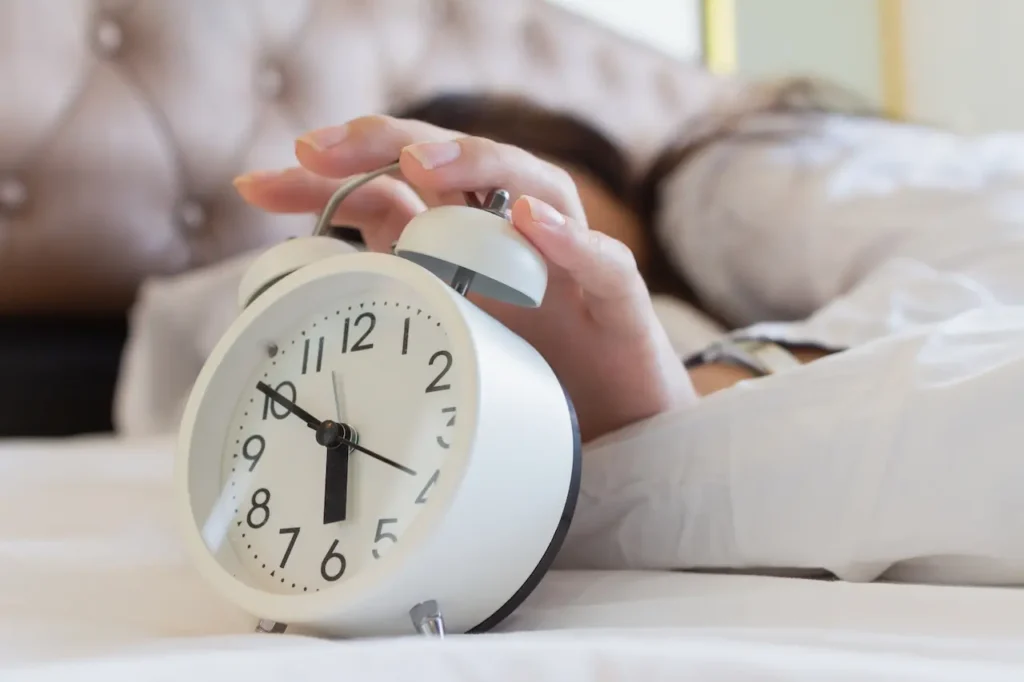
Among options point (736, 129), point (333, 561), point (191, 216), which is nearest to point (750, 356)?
point (333, 561)

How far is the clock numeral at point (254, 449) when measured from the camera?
1.48 feet

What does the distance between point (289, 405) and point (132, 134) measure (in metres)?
0.97

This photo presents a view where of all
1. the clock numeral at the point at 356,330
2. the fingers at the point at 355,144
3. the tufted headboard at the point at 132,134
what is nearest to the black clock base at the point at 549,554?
the clock numeral at the point at 356,330

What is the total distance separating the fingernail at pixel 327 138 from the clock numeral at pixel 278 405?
5.5 inches

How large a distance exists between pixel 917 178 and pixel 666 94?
0.91 metres

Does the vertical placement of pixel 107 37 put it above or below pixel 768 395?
above

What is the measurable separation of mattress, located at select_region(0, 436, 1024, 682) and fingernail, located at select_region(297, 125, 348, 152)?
27 cm

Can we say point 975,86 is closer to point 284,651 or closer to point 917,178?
point 917,178

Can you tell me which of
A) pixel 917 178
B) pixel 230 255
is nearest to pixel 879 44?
pixel 917 178

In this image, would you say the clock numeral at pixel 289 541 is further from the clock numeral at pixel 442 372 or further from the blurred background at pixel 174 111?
→ the blurred background at pixel 174 111

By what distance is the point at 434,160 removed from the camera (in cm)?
46

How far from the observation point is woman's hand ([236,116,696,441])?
18.6 inches

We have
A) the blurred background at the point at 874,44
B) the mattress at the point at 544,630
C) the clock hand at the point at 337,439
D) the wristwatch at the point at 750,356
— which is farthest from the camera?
the blurred background at the point at 874,44

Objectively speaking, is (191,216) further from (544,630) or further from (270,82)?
(544,630)
